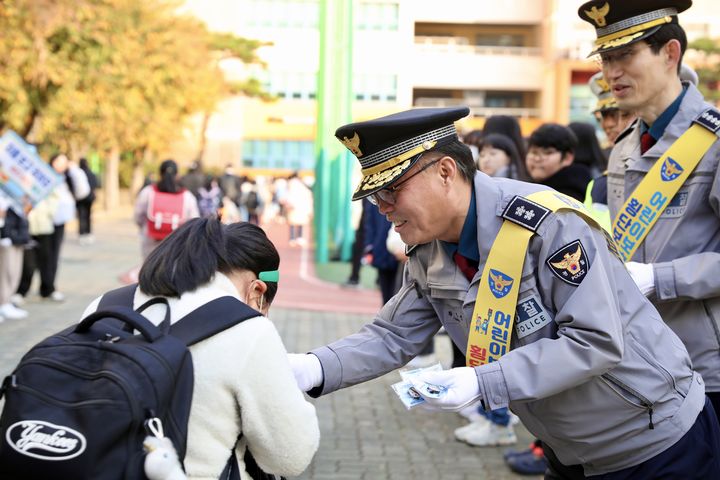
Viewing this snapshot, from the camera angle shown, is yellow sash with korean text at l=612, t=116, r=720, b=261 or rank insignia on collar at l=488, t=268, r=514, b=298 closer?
rank insignia on collar at l=488, t=268, r=514, b=298

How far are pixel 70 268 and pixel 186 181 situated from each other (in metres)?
2.47

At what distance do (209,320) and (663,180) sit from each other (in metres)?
1.76

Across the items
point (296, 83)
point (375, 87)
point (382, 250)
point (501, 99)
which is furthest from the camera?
point (501, 99)

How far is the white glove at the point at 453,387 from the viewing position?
2.55 metres

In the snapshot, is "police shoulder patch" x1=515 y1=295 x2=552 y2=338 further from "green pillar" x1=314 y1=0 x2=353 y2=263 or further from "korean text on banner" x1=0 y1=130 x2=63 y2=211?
"green pillar" x1=314 y1=0 x2=353 y2=263

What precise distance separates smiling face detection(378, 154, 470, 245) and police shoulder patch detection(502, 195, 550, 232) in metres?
0.14

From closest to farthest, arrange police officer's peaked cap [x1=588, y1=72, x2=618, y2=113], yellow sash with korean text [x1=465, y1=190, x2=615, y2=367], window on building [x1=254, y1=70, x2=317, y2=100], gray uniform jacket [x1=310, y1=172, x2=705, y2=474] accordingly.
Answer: gray uniform jacket [x1=310, y1=172, x2=705, y2=474], yellow sash with korean text [x1=465, y1=190, x2=615, y2=367], police officer's peaked cap [x1=588, y1=72, x2=618, y2=113], window on building [x1=254, y1=70, x2=317, y2=100]

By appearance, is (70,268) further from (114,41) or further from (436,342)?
(114,41)

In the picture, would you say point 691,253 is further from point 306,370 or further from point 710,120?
point 306,370

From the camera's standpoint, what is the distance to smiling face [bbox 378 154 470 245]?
273cm

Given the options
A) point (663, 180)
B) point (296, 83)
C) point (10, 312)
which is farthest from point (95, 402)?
point (296, 83)

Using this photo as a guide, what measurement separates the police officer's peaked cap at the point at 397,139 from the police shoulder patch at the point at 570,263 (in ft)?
1.46

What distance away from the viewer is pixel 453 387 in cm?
257

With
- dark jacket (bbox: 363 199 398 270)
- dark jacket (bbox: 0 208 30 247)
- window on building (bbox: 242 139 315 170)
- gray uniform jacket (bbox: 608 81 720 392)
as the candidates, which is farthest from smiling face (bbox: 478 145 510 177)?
window on building (bbox: 242 139 315 170)
